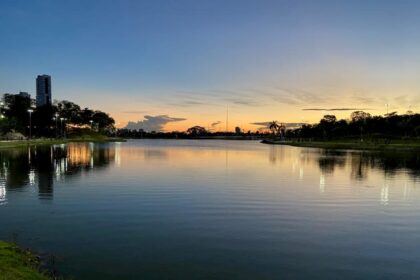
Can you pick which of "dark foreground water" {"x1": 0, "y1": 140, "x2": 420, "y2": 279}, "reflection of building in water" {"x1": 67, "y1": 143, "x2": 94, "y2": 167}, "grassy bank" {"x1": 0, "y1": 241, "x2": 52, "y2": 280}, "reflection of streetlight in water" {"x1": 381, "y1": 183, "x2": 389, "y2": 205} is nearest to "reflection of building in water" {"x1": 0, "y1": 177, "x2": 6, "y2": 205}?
"dark foreground water" {"x1": 0, "y1": 140, "x2": 420, "y2": 279}

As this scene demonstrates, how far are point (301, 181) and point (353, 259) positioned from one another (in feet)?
87.9

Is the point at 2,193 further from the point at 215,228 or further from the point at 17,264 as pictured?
the point at 17,264

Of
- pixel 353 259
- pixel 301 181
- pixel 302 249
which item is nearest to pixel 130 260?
pixel 302 249

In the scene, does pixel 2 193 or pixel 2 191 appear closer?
pixel 2 193

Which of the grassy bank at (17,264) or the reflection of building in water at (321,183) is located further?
the reflection of building in water at (321,183)

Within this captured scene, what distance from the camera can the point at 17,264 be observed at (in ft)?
41.7

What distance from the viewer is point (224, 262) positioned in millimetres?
15195

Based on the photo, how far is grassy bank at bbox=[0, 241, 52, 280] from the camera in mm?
11547

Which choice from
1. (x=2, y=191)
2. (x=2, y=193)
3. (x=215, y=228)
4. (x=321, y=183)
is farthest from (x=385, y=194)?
(x=2, y=191)

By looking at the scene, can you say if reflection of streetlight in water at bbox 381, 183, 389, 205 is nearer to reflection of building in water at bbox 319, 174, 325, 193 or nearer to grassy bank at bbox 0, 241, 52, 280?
reflection of building in water at bbox 319, 174, 325, 193

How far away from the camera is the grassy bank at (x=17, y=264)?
1155 centimetres

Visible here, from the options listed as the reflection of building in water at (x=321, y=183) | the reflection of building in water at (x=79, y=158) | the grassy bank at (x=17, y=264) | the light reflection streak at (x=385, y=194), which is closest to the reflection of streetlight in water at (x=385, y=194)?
the light reflection streak at (x=385, y=194)

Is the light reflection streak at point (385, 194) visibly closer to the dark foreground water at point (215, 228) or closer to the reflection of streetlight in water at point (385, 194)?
the reflection of streetlight in water at point (385, 194)

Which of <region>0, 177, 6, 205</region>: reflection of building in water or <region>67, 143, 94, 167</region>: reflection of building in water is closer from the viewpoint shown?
<region>0, 177, 6, 205</region>: reflection of building in water
